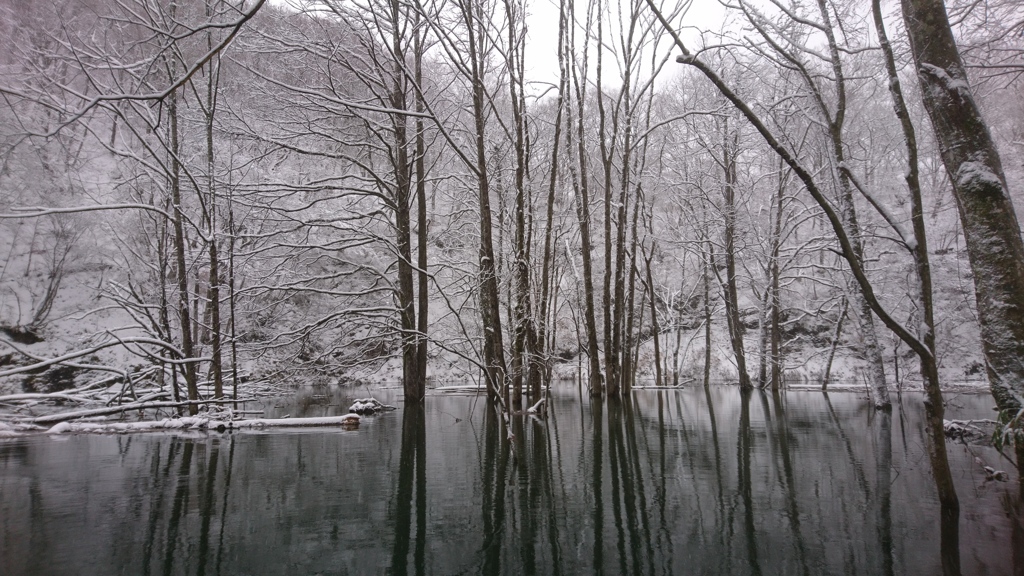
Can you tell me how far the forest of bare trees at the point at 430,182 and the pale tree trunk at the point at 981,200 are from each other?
0.06ft

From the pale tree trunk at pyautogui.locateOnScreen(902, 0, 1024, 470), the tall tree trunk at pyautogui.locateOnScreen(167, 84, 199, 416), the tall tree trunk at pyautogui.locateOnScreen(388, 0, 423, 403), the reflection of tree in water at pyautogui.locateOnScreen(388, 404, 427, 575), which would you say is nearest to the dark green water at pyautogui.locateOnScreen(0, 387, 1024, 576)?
the reflection of tree in water at pyautogui.locateOnScreen(388, 404, 427, 575)

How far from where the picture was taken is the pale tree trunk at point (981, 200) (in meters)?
3.70

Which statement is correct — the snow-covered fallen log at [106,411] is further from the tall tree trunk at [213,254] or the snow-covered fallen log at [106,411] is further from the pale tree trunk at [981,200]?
the pale tree trunk at [981,200]

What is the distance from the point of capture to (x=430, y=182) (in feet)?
51.5

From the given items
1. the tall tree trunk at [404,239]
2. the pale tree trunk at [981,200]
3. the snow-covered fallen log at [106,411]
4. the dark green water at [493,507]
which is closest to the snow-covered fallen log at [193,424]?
the snow-covered fallen log at [106,411]

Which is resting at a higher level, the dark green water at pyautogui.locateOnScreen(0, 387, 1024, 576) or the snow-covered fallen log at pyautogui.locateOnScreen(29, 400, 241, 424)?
the snow-covered fallen log at pyautogui.locateOnScreen(29, 400, 241, 424)

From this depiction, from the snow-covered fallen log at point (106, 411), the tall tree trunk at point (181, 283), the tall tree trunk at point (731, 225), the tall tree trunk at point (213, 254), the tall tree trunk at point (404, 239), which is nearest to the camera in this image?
the snow-covered fallen log at point (106, 411)

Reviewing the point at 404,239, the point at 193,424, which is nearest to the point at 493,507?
the point at 193,424

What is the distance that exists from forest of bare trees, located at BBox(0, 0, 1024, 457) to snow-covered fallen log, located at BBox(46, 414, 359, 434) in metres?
1.11

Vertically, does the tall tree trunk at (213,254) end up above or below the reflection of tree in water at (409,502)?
above

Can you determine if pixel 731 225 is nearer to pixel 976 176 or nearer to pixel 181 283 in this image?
pixel 976 176

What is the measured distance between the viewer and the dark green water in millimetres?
2916

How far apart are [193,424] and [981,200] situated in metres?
10.9

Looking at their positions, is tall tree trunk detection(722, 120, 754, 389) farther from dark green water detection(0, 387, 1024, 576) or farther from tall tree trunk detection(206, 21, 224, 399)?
tall tree trunk detection(206, 21, 224, 399)
